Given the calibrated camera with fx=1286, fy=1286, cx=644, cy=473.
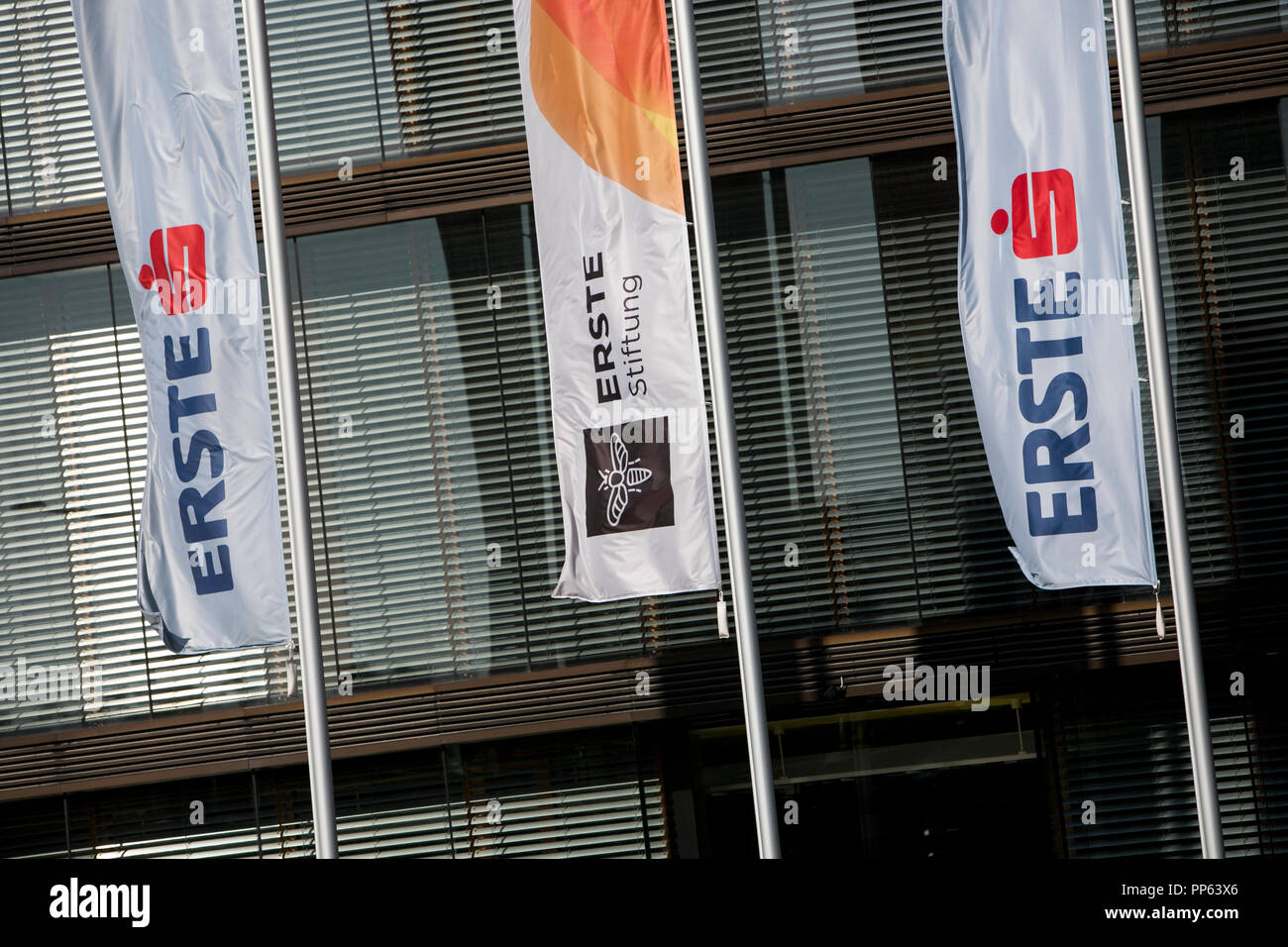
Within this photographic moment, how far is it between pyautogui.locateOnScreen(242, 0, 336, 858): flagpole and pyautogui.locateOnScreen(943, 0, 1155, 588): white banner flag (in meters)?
4.55

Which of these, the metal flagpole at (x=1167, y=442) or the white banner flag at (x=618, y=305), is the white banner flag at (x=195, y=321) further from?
the metal flagpole at (x=1167, y=442)

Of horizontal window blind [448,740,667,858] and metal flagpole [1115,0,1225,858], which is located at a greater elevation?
metal flagpole [1115,0,1225,858]

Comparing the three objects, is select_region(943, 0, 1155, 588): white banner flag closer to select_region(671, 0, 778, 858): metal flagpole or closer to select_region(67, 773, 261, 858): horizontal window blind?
select_region(671, 0, 778, 858): metal flagpole

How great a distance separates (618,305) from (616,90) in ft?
4.58

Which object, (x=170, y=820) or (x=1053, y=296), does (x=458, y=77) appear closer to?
(x=1053, y=296)

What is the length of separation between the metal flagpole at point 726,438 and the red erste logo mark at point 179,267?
331 centimetres

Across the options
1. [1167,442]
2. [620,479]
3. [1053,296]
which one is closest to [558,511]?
[620,479]

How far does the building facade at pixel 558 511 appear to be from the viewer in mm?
10211

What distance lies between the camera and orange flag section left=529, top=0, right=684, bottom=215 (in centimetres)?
827

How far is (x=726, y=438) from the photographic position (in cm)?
855

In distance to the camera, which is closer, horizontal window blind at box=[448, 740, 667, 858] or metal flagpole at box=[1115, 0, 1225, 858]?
metal flagpole at box=[1115, 0, 1225, 858]

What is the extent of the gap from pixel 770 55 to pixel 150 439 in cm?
576

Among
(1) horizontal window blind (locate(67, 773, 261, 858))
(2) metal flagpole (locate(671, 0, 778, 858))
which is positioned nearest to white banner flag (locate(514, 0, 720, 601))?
(2) metal flagpole (locate(671, 0, 778, 858))

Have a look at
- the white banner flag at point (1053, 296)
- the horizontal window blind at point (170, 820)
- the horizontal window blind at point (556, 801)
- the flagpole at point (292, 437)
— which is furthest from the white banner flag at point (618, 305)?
the horizontal window blind at point (170, 820)
